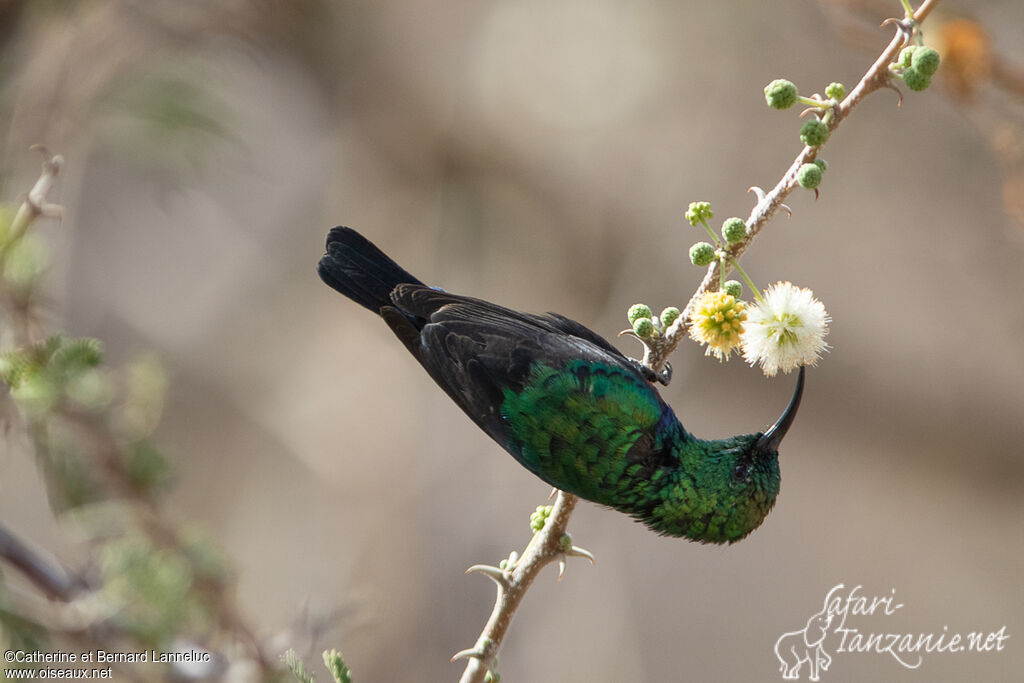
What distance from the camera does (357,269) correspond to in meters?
2.05

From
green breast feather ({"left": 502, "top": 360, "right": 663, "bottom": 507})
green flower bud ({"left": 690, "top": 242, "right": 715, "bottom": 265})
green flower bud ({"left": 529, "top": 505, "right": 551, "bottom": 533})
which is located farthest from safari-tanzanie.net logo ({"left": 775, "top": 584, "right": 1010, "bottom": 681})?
green flower bud ({"left": 690, "top": 242, "right": 715, "bottom": 265})

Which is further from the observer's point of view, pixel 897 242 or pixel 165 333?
pixel 165 333

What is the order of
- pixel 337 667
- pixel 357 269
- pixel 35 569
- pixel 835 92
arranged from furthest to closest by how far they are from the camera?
pixel 357 269 < pixel 835 92 < pixel 337 667 < pixel 35 569

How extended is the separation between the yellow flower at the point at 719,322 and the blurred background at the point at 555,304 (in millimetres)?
2736

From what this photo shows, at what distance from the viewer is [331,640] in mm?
1433

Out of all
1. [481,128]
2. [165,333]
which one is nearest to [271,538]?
[165,333]

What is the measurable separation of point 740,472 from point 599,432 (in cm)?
30

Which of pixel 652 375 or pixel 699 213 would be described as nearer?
pixel 699 213

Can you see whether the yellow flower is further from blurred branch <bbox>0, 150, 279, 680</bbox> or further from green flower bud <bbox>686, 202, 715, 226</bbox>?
blurred branch <bbox>0, 150, 279, 680</bbox>

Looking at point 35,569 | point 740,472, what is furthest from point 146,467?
point 740,472

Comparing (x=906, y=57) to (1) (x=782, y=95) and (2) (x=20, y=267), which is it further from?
(2) (x=20, y=267)

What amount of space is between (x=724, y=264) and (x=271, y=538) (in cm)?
419

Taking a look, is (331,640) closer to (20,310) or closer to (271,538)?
(20,310)

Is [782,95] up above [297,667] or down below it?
above
